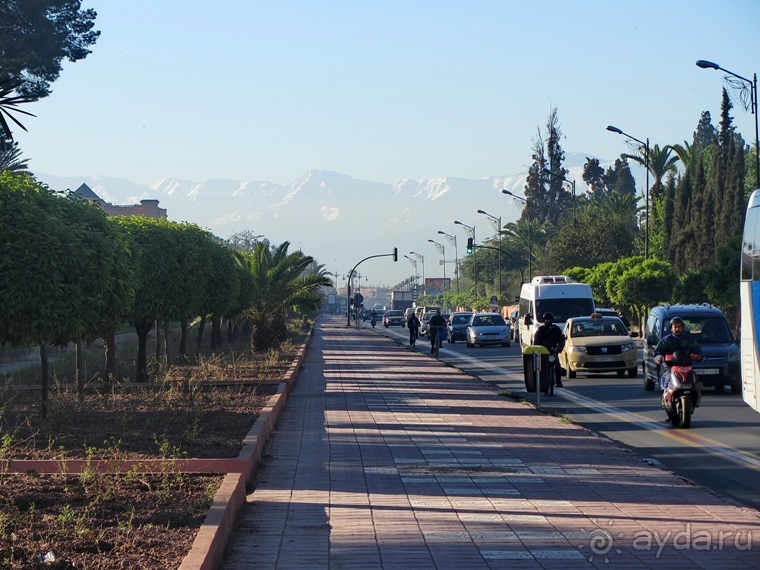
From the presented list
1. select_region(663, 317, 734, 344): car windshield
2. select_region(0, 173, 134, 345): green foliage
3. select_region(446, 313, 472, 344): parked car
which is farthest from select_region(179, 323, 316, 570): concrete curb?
select_region(446, 313, 472, 344): parked car

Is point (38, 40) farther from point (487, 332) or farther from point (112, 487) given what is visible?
point (112, 487)

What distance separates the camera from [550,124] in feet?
415

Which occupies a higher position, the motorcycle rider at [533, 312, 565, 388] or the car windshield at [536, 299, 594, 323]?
the car windshield at [536, 299, 594, 323]

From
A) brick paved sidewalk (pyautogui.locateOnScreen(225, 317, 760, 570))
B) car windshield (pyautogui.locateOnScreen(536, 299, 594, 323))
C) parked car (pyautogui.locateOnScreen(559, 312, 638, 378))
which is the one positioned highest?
car windshield (pyautogui.locateOnScreen(536, 299, 594, 323))

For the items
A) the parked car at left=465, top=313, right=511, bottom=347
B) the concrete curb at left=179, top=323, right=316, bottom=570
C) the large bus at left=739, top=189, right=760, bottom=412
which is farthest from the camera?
the parked car at left=465, top=313, right=511, bottom=347

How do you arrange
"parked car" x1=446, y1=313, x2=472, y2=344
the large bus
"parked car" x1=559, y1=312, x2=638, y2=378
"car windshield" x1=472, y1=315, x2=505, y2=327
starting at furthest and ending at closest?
→ "parked car" x1=446, y1=313, x2=472, y2=344 < "car windshield" x1=472, y1=315, x2=505, y2=327 < "parked car" x1=559, y1=312, x2=638, y2=378 < the large bus

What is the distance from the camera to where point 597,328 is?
29.7m

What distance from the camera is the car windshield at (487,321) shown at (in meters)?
52.8

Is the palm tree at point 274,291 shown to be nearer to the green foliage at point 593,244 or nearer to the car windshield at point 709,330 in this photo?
the car windshield at point 709,330

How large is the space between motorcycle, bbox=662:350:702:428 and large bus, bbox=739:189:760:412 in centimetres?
85

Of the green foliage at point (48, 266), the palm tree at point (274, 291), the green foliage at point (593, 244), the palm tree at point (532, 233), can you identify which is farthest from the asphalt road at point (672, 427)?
the palm tree at point (532, 233)

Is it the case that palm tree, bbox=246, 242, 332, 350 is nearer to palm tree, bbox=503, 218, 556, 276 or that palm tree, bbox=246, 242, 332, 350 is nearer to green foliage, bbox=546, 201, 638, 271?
green foliage, bbox=546, 201, 638, 271

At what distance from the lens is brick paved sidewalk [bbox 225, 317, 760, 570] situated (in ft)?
25.5

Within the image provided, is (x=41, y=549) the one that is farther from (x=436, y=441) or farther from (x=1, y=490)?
(x=436, y=441)
